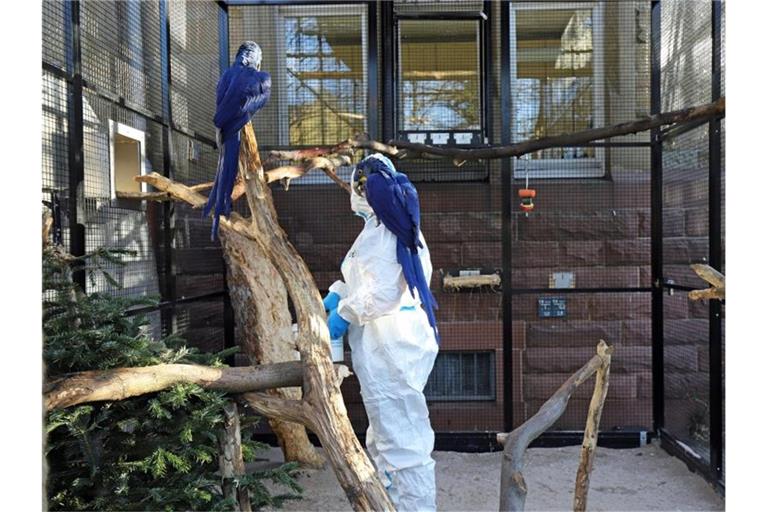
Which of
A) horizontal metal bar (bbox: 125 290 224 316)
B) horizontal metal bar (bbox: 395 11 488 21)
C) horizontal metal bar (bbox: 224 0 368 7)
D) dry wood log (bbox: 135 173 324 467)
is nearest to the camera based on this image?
horizontal metal bar (bbox: 125 290 224 316)

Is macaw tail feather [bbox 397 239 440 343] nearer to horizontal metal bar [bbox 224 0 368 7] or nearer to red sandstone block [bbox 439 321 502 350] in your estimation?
red sandstone block [bbox 439 321 502 350]

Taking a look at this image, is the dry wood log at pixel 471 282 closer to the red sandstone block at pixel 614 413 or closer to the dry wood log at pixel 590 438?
the red sandstone block at pixel 614 413

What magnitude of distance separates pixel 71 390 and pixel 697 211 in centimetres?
369

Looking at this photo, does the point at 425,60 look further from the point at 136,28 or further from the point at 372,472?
the point at 372,472

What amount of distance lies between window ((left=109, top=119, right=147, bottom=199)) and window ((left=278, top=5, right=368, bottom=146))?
1.45 m

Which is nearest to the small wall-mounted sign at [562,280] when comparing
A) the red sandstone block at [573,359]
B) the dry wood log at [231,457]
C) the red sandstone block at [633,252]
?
Answer: the red sandstone block at [633,252]

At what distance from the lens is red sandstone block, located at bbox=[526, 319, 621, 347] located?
5258 mm

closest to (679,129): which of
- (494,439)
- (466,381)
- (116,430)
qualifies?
(466,381)

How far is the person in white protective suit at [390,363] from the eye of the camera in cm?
322

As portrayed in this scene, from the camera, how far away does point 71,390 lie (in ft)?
8.02

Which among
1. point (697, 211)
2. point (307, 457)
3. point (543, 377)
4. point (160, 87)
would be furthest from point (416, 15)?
point (307, 457)

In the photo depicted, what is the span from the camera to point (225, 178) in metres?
3.11

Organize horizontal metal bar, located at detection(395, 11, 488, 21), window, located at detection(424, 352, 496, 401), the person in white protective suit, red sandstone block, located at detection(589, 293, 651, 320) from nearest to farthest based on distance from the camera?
the person in white protective suit < horizontal metal bar, located at detection(395, 11, 488, 21) < red sandstone block, located at detection(589, 293, 651, 320) < window, located at detection(424, 352, 496, 401)

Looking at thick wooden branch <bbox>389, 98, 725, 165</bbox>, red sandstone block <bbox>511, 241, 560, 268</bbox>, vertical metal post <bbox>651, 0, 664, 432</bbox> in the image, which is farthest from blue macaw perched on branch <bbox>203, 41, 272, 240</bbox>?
vertical metal post <bbox>651, 0, 664, 432</bbox>
